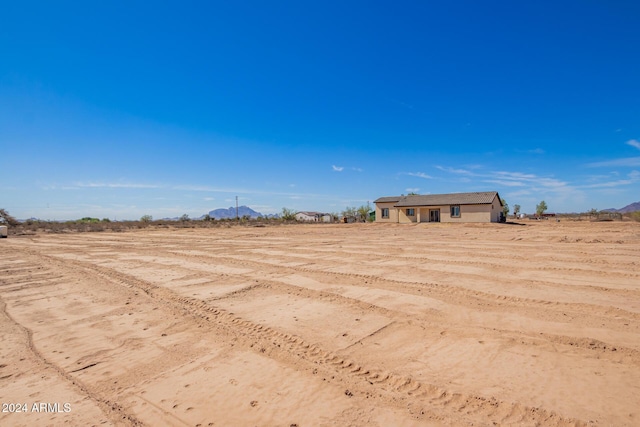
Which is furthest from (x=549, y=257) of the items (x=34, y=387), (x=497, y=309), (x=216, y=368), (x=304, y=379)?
(x=34, y=387)

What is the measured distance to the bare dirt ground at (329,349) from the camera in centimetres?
309

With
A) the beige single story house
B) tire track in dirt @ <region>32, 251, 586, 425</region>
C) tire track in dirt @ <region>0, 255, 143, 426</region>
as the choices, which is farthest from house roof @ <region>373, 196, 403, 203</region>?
tire track in dirt @ <region>0, 255, 143, 426</region>

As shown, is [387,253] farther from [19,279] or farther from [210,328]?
[19,279]

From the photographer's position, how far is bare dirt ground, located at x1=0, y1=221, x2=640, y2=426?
10.1 ft

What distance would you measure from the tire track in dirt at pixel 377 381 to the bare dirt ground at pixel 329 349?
2 centimetres

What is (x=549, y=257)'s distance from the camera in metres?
10.5

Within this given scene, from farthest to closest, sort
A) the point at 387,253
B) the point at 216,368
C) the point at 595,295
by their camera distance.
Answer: the point at 387,253
the point at 595,295
the point at 216,368

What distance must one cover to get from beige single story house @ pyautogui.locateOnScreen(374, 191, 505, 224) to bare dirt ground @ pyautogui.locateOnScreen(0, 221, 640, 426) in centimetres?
2837

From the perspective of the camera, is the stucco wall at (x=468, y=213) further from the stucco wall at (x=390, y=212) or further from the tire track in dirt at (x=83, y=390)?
the tire track in dirt at (x=83, y=390)

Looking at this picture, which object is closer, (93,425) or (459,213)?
(93,425)

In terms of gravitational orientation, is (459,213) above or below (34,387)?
above

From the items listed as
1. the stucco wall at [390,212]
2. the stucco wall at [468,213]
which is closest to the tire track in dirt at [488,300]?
the stucco wall at [468,213]

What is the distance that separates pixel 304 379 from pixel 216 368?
113 cm

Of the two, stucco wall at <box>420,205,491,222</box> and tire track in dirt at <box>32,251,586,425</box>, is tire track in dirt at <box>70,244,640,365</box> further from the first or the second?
stucco wall at <box>420,205,491,222</box>
